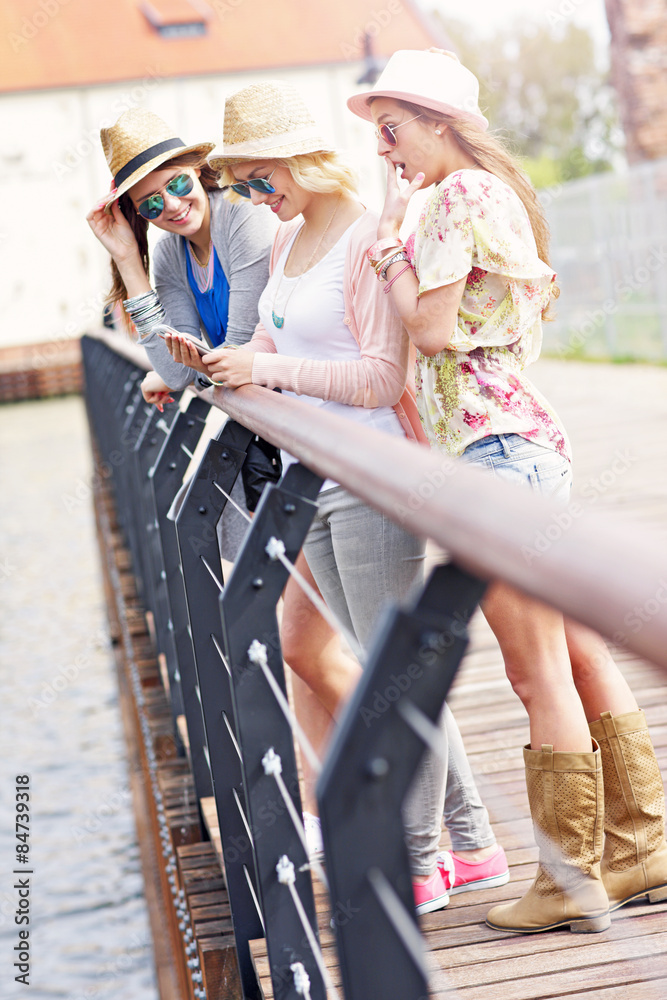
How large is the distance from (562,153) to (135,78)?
22.4 m

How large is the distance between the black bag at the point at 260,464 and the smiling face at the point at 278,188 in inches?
18.0

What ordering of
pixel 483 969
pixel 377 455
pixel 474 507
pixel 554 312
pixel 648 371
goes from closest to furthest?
pixel 474 507, pixel 377 455, pixel 483 969, pixel 554 312, pixel 648 371

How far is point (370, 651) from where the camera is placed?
36.1 inches

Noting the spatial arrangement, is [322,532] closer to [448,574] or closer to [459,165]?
[459,165]

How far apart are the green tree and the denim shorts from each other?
4856 centimetres

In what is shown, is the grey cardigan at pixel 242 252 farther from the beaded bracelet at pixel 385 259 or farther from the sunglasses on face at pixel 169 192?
the beaded bracelet at pixel 385 259

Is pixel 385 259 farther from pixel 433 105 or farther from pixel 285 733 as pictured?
pixel 285 733

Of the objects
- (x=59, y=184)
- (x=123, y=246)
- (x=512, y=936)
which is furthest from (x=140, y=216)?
(x=59, y=184)

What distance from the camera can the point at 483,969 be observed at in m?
1.99

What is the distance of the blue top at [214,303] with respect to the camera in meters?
2.77

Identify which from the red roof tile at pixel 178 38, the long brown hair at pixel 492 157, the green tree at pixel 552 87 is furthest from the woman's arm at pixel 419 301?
the green tree at pixel 552 87

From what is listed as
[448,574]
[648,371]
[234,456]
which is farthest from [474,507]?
[648,371]

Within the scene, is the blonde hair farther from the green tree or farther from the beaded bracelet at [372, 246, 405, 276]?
the green tree

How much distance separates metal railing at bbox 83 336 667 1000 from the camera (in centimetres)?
77
